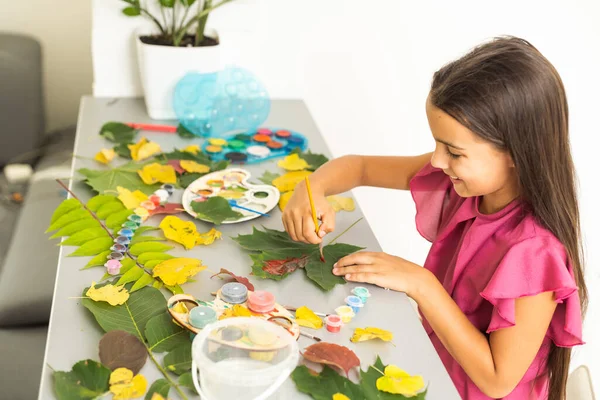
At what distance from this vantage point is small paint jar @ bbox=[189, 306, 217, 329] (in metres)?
0.79

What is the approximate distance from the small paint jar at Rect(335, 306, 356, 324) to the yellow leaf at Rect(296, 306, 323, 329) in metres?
0.03

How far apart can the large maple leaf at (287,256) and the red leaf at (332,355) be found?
138 millimetres

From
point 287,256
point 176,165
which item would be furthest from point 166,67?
point 287,256

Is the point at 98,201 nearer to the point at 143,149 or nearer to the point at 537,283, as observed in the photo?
the point at 143,149

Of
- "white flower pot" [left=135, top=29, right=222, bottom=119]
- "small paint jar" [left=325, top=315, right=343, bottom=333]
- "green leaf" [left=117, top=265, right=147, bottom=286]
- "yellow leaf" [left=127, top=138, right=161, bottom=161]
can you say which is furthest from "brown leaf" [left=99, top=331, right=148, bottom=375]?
"white flower pot" [left=135, top=29, right=222, bottom=119]

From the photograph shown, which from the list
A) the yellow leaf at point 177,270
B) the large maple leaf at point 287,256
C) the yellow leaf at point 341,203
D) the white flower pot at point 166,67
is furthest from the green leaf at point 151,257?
the white flower pot at point 166,67

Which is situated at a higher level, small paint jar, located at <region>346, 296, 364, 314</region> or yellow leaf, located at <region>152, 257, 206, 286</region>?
small paint jar, located at <region>346, 296, 364, 314</region>

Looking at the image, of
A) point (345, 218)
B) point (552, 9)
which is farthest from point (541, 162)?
point (552, 9)

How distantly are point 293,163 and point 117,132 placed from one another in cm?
37

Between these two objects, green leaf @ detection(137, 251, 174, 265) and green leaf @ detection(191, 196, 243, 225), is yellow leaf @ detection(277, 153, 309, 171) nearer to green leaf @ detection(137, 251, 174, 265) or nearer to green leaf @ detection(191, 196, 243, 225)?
green leaf @ detection(191, 196, 243, 225)

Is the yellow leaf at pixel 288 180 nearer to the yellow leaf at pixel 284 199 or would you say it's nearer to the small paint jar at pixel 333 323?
the yellow leaf at pixel 284 199

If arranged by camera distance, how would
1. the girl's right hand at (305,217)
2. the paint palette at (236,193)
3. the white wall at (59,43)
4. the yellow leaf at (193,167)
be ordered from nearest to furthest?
the girl's right hand at (305,217) < the paint palette at (236,193) < the yellow leaf at (193,167) < the white wall at (59,43)

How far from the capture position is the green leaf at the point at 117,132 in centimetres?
133

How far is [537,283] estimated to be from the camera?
0.91 meters
